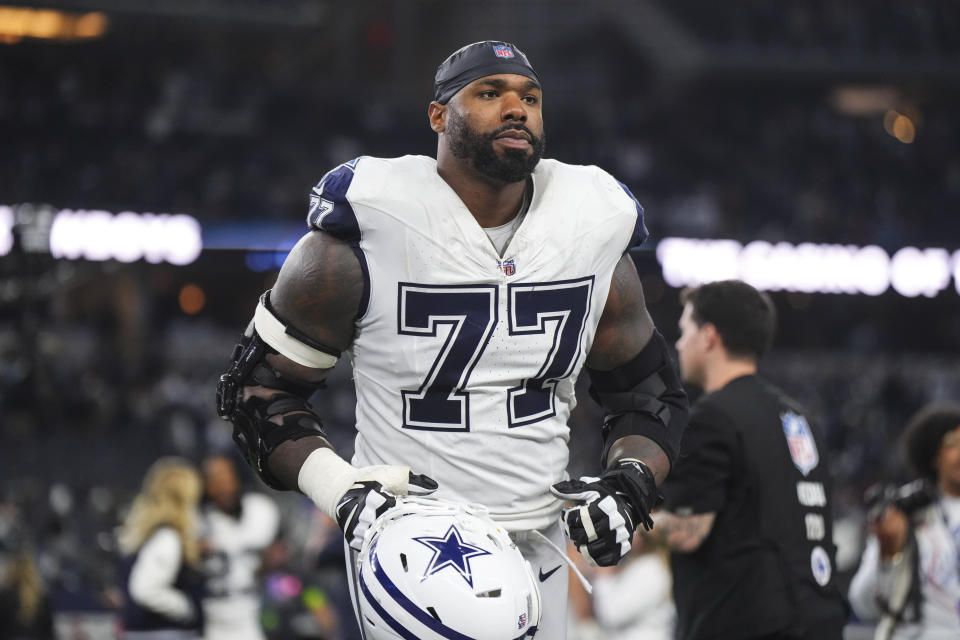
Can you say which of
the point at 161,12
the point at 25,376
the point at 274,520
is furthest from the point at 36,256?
the point at 274,520

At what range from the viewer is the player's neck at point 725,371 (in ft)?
13.1

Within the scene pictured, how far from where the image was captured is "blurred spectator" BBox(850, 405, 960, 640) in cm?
436

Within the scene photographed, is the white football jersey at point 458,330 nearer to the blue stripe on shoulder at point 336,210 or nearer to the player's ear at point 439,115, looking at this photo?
the blue stripe on shoulder at point 336,210

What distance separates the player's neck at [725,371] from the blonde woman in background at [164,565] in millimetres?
3410

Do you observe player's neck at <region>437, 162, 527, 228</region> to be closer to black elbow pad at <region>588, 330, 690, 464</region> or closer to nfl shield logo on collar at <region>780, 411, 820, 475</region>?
black elbow pad at <region>588, 330, 690, 464</region>

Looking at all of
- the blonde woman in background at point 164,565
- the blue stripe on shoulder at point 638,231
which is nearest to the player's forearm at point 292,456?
the blue stripe on shoulder at point 638,231

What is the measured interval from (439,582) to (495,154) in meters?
0.98

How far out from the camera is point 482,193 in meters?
2.94

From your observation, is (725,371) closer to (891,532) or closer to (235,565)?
(891,532)

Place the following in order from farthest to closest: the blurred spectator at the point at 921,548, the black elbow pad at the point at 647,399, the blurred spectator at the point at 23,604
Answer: the blurred spectator at the point at 23,604
the blurred spectator at the point at 921,548
the black elbow pad at the point at 647,399

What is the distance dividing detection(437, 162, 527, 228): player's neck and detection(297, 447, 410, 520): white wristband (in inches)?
26.4

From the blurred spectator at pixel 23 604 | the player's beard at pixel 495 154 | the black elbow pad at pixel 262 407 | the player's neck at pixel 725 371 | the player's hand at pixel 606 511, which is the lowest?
the blurred spectator at pixel 23 604

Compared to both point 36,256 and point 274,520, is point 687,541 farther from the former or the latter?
point 36,256

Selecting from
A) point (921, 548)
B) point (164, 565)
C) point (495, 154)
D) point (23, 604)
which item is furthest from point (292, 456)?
point (23, 604)
